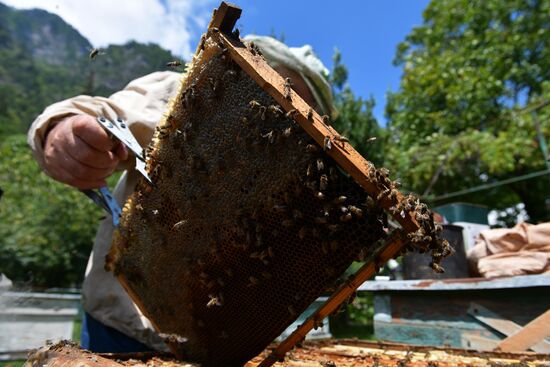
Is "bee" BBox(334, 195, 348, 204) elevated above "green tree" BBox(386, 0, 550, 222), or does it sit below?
below

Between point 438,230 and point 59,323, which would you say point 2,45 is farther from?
point 438,230

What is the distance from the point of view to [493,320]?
13.8ft

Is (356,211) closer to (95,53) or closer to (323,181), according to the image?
(323,181)

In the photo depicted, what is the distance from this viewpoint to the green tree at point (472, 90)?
1448cm

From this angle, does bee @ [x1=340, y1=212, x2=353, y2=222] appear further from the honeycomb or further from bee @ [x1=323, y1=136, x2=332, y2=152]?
bee @ [x1=323, y1=136, x2=332, y2=152]

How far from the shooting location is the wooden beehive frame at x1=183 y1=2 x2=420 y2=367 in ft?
5.42

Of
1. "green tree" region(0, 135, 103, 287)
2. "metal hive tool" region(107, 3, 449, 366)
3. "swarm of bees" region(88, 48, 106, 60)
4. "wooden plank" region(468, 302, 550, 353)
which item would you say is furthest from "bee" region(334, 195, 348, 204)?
"green tree" region(0, 135, 103, 287)

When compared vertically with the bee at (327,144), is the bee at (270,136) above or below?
above

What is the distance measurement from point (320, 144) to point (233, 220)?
1.87ft

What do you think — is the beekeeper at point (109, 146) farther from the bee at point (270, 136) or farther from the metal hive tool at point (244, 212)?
the bee at point (270, 136)

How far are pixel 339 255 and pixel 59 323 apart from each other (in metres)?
9.30

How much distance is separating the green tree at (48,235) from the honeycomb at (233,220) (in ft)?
49.4

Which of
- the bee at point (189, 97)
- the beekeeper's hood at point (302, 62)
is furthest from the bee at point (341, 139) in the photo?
the beekeeper's hood at point (302, 62)

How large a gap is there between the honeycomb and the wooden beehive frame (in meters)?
0.06
